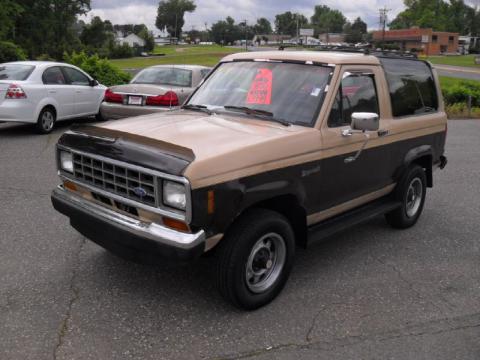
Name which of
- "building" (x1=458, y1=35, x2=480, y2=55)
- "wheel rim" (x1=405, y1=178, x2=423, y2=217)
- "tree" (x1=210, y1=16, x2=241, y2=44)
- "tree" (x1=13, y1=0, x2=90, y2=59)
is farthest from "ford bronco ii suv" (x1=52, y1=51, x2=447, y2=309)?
"tree" (x1=210, y1=16, x2=241, y2=44)

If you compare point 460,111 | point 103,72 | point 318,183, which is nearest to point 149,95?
point 318,183

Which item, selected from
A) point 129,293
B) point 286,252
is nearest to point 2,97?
point 129,293

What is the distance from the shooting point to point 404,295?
4.27 meters

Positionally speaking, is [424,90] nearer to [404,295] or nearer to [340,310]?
[404,295]

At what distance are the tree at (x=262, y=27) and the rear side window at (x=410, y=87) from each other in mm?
162959

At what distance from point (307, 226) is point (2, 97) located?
8289 mm

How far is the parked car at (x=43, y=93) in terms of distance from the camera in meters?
10.4

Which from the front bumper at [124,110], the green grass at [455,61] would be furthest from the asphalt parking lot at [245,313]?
the green grass at [455,61]

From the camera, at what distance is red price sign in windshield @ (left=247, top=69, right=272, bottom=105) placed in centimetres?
457

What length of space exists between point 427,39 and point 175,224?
101469mm

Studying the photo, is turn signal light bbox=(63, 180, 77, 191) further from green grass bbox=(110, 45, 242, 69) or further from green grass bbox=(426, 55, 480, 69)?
green grass bbox=(426, 55, 480, 69)

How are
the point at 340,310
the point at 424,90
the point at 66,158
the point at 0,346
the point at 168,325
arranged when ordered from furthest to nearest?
the point at 424,90, the point at 66,158, the point at 340,310, the point at 168,325, the point at 0,346

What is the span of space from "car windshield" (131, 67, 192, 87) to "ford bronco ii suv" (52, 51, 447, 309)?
5.85 m

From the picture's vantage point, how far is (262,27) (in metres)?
170
